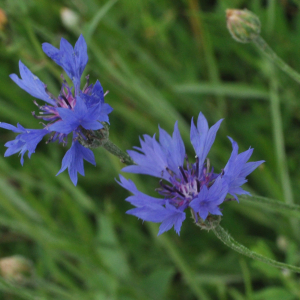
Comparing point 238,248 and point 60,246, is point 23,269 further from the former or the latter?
point 238,248

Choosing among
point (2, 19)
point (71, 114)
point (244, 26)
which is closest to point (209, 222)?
point (71, 114)

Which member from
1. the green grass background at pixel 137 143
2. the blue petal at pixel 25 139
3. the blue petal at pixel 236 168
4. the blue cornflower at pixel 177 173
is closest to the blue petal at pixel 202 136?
the blue cornflower at pixel 177 173

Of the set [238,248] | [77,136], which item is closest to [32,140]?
[77,136]

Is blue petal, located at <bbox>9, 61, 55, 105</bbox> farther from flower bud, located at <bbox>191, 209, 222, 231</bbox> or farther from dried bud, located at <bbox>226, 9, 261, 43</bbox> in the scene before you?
dried bud, located at <bbox>226, 9, 261, 43</bbox>

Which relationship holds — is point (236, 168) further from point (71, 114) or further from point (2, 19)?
point (2, 19)

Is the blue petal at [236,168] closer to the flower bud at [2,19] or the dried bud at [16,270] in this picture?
the dried bud at [16,270]
